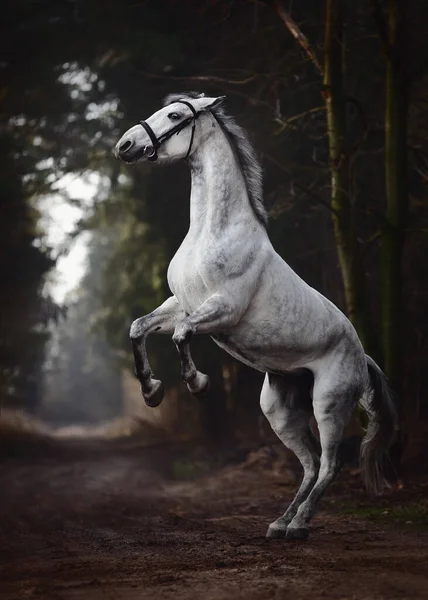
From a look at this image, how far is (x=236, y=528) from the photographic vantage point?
664 cm

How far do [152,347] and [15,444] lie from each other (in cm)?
390

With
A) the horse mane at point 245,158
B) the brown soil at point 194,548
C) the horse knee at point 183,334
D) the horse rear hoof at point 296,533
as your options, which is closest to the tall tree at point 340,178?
the brown soil at point 194,548

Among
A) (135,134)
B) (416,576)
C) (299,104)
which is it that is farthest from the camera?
(299,104)

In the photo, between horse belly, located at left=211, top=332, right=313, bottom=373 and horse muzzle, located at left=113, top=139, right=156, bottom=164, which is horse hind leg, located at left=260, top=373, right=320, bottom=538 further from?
horse muzzle, located at left=113, top=139, right=156, bottom=164

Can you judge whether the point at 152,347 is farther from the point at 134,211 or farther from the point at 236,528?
the point at 236,528

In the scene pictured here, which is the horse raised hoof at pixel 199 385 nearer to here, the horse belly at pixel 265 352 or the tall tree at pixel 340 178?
the horse belly at pixel 265 352

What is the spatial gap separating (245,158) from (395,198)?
4.17m

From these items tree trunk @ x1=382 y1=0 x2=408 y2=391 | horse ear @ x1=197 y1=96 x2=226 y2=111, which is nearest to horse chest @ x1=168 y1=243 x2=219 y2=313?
horse ear @ x1=197 y1=96 x2=226 y2=111

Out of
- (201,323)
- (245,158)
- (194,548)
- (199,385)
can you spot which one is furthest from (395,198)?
(194,548)

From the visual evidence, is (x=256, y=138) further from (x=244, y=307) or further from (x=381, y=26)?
(x=244, y=307)

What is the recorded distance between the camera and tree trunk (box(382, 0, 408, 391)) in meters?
9.37

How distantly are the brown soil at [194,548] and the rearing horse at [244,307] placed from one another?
2.29 ft

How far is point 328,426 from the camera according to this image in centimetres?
570

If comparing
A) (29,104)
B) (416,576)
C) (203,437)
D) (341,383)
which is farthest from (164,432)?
(416,576)
